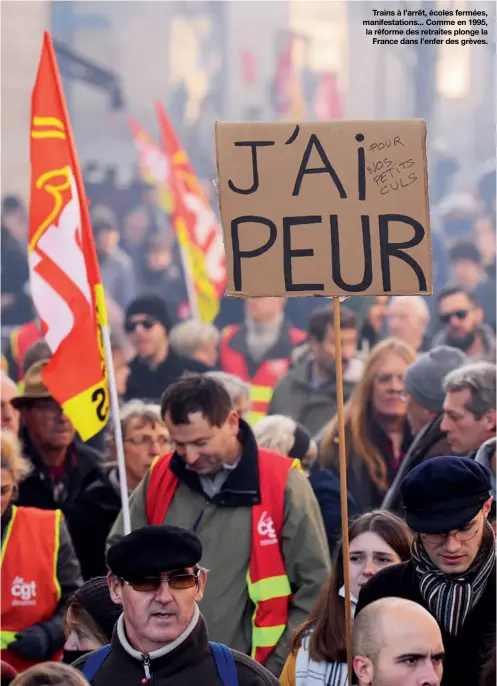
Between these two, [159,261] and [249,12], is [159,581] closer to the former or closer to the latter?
[159,261]

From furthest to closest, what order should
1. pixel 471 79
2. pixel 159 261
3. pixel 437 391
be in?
1. pixel 471 79
2. pixel 159 261
3. pixel 437 391

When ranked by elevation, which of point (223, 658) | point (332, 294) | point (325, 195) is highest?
point (325, 195)

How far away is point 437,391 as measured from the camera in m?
6.64

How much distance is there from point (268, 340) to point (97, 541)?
456 centimetres

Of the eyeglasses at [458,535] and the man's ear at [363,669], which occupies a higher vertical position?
the eyeglasses at [458,535]

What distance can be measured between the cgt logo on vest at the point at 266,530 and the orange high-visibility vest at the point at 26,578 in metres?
0.85

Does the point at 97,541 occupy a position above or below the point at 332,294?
below

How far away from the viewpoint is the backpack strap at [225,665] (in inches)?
140

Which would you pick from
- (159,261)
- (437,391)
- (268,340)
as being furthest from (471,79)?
(437,391)

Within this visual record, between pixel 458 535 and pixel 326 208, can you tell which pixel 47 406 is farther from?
pixel 458 535

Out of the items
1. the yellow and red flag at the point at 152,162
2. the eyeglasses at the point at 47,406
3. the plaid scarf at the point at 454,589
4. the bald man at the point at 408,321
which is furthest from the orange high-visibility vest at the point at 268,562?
the yellow and red flag at the point at 152,162

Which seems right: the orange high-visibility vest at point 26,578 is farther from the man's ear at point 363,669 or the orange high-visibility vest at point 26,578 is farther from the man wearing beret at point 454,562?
the man's ear at point 363,669

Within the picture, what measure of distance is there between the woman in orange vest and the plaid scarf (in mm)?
1888

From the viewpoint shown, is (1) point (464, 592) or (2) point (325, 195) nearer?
(1) point (464, 592)
